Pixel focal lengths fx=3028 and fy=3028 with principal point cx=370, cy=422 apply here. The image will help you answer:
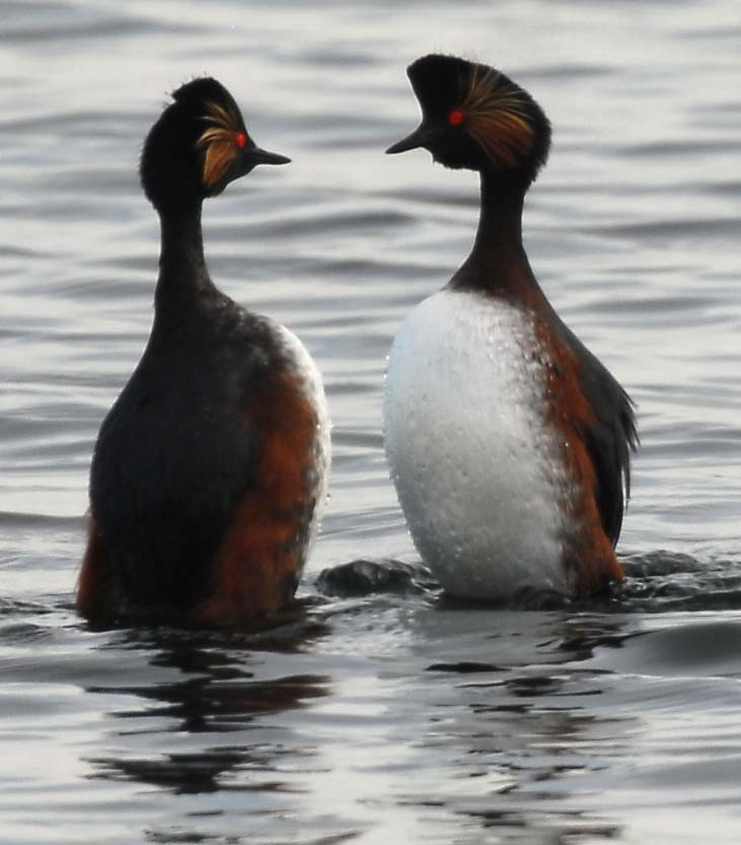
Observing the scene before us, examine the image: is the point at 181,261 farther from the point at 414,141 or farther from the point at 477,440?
the point at 477,440

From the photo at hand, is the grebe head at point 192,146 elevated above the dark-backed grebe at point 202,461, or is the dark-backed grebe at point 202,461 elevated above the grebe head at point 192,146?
the grebe head at point 192,146

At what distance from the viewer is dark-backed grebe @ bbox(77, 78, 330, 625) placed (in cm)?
1157

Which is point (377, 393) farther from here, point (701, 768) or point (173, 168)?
point (701, 768)

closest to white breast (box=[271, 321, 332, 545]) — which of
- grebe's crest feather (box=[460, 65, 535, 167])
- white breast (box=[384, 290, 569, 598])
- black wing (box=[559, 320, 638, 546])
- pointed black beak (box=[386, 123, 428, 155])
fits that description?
white breast (box=[384, 290, 569, 598])

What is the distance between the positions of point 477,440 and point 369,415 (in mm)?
5027

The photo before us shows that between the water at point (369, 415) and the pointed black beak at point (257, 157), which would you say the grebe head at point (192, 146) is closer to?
the pointed black beak at point (257, 157)

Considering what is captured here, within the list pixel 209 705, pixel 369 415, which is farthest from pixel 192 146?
pixel 369 415

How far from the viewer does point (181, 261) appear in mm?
12000

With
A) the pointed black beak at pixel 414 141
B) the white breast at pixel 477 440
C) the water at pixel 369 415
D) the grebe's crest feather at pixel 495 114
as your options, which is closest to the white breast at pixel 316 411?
the white breast at pixel 477 440

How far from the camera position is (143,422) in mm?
11633

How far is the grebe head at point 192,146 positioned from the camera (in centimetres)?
1199

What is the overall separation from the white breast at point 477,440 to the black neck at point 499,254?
Answer: 103 millimetres

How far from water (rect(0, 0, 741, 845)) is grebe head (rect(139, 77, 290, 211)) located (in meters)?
1.75

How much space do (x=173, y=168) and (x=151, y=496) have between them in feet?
4.61
